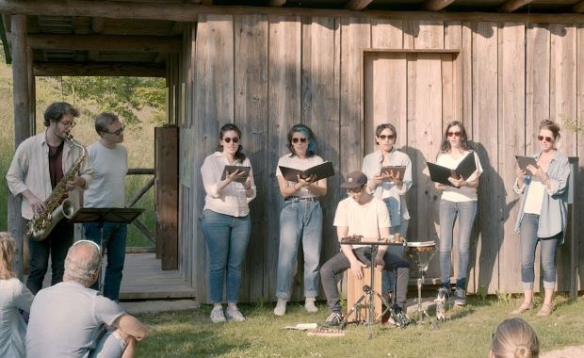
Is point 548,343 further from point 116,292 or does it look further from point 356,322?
point 116,292

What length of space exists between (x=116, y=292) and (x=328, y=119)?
9.30 feet

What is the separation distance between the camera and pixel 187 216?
36.8ft

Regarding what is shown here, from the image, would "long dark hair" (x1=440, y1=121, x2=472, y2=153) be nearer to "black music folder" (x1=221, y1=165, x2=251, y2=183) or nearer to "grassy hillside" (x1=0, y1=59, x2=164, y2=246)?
"black music folder" (x1=221, y1=165, x2=251, y2=183)

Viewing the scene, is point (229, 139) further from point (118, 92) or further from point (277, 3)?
point (118, 92)

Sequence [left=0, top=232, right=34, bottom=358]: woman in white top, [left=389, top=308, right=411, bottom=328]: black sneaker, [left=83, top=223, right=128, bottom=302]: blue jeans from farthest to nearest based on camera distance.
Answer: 1. [left=389, top=308, right=411, bottom=328]: black sneaker
2. [left=83, top=223, right=128, bottom=302]: blue jeans
3. [left=0, top=232, right=34, bottom=358]: woman in white top

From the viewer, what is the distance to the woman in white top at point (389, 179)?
10211 mm

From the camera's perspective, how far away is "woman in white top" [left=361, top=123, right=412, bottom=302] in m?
10.2

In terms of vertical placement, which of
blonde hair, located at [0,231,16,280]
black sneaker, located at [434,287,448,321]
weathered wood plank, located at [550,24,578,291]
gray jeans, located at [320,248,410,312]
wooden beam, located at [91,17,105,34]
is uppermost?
wooden beam, located at [91,17,105,34]

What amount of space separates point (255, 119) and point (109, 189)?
1.86 m

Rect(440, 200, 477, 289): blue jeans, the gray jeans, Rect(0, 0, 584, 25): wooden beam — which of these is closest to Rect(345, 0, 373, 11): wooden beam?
Rect(0, 0, 584, 25): wooden beam

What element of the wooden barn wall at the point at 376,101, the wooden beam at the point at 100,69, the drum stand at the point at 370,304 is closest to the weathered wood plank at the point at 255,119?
the wooden barn wall at the point at 376,101

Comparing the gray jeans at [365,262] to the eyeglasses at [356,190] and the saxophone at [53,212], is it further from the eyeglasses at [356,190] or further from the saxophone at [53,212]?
the saxophone at [53,212]

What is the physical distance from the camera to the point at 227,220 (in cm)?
995

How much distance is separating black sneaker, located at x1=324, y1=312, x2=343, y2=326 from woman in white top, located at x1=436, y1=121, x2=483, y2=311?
1.51m
